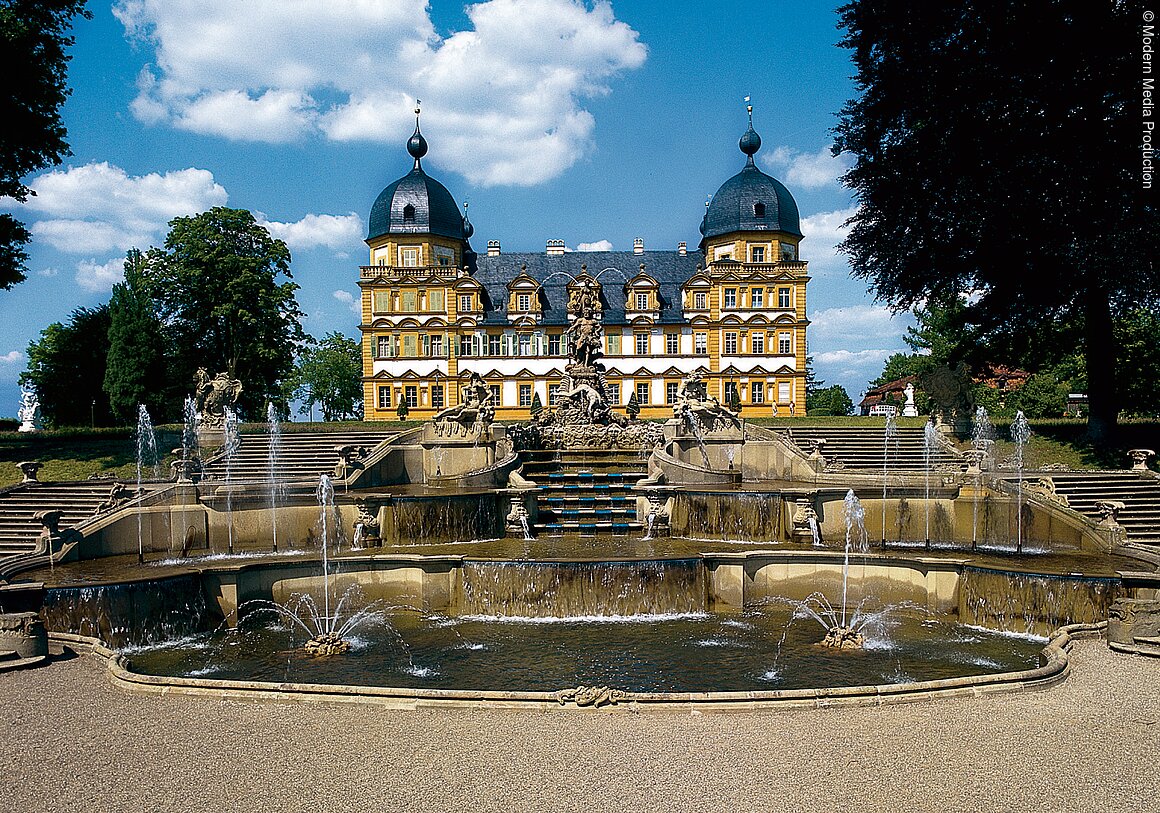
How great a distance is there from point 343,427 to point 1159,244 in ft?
117

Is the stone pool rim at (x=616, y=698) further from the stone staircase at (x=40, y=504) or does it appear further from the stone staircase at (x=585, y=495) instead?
the stone staircase at (x=40, y=504)

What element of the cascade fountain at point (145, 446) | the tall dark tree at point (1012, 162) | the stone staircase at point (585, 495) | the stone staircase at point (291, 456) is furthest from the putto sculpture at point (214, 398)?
the tall dark tree at point (1012, 162)

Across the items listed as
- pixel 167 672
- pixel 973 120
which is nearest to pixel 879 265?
pixel 973 120

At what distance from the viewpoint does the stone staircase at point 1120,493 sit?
2191 centimetres

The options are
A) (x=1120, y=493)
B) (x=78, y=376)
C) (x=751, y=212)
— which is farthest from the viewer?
(x=751, y=212)

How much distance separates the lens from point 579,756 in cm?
763

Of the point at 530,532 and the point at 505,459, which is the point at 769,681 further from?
the point at 505,459

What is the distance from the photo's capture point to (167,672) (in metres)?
12.2

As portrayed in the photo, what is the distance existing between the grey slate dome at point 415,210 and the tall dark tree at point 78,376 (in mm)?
23491

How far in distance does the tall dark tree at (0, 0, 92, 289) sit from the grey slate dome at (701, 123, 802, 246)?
163 ft

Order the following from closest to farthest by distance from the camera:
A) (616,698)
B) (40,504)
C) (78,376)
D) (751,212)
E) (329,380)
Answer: (616,698), (40,504), (78,376), (751,212), (329,380)

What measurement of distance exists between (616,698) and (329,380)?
254 feet

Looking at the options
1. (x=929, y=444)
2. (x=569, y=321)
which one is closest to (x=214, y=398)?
(x=929, y=444)

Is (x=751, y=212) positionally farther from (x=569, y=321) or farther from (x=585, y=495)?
(x=585, y=495)
